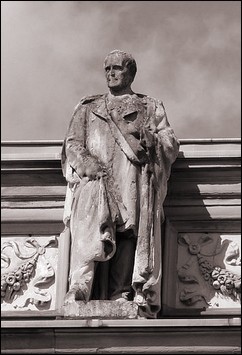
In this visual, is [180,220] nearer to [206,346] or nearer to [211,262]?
[211,262]

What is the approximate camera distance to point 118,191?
20.3 m

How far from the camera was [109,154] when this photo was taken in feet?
67.5

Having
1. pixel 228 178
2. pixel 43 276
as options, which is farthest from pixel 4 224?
pixel 228 178

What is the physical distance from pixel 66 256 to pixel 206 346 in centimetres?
202

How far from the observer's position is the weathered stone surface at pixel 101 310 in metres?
19.8

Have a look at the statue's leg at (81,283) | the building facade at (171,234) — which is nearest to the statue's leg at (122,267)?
the statue's leg at (81,283)

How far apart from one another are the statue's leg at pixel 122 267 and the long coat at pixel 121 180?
0.13m

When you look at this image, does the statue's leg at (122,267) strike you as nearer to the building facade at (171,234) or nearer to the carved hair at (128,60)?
the building facade at (171,234)

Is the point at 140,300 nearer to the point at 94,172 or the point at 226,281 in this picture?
the point at 226,281

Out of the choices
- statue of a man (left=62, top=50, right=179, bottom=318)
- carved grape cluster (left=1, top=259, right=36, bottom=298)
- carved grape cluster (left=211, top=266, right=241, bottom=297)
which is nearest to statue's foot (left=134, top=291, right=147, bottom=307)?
statue of a man (left=62, top=50, right=179, bottom=318)

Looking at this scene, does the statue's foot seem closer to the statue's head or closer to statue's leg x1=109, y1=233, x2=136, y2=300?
statue's leg x1=109, y1=233, x2=136, y2=300

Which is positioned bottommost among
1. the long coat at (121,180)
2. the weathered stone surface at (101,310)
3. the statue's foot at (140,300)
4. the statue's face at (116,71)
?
the weathered stone surface at (101,310)

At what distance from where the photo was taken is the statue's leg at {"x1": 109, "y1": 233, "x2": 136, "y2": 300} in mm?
20188

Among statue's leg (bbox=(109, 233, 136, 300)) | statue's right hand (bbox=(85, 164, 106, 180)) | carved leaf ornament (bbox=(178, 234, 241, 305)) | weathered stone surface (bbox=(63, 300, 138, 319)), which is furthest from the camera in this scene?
carved leaf ornament (bbox=(178, 234, 241, 305))
